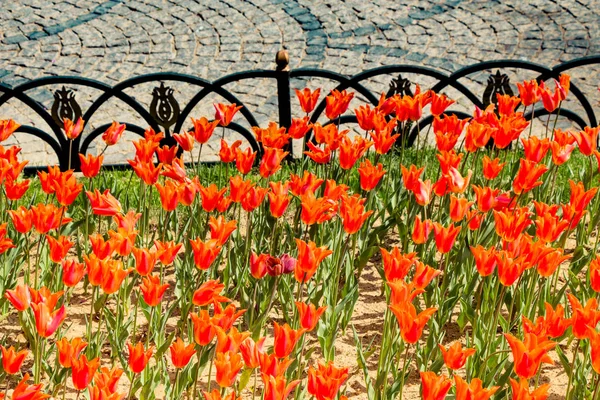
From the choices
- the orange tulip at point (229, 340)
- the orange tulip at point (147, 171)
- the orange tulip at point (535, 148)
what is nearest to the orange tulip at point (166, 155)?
the orange tulip at point (147, 171)

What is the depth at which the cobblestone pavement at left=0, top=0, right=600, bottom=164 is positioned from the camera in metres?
9.05

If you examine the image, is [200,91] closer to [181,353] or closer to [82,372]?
[181,353]

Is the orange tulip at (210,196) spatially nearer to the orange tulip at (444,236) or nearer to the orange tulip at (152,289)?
the orange tulip at (152,289)

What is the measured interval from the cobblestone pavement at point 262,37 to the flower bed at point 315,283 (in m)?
3.66

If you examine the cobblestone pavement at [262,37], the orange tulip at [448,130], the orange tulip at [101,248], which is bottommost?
the cobblestone pavement at [262,37]

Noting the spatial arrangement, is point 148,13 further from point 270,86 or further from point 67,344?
point 67,344

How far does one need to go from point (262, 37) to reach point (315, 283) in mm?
5707

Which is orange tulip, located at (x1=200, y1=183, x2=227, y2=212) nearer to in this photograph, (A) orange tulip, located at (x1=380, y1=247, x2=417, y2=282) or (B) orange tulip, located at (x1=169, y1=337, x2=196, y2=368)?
(A) orange tulip, located at (x1=380, y1=247, x2=417, y2=282)

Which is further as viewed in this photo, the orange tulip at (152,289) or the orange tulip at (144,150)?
the orange tulip at (144,150)

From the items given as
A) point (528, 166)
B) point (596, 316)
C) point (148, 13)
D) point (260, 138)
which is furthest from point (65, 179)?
point (148, 13)

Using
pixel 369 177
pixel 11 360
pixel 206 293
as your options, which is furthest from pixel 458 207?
pixel 11 360

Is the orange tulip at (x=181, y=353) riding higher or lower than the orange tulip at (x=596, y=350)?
lower

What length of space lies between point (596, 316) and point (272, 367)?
886 millimetres

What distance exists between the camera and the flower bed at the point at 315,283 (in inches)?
116
